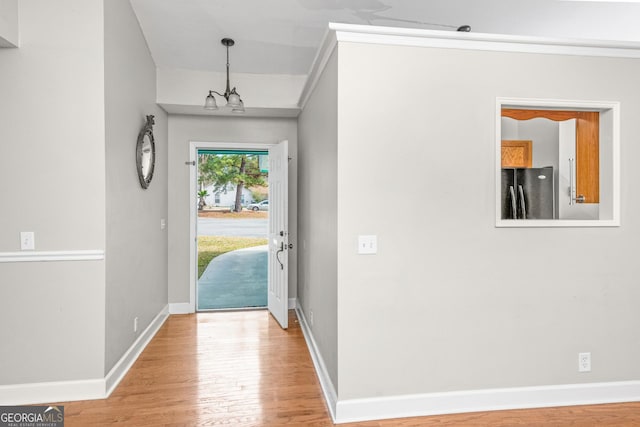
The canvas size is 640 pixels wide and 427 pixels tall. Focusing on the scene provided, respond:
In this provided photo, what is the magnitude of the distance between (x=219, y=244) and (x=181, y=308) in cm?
546

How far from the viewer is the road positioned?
1026 centimetres

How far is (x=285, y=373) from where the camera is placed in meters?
3.01

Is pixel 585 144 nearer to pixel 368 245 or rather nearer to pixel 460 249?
pixel 460 249

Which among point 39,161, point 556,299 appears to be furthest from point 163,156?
point 556,299

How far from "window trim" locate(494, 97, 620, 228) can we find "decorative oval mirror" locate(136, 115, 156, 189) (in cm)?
292

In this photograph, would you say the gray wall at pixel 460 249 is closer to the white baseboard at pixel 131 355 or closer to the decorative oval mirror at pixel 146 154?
the white baseboard at pixel 131 355

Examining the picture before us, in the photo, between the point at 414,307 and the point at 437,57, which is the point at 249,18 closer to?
the point at 437,57

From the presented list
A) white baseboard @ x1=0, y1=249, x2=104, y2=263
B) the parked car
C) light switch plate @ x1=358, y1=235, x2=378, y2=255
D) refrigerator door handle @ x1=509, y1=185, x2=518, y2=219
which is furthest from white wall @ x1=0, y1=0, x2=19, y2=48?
the parked car

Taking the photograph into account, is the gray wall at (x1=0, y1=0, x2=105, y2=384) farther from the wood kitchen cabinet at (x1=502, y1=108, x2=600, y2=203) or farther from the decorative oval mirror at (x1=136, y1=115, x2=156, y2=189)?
the wood kitchen cabinet at (x1=502, y1=108, x2=600, y2=203)

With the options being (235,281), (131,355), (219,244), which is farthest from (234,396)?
(219,244)

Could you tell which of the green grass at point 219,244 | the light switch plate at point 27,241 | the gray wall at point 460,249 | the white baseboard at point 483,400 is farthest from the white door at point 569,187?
the green grass at point 219,244

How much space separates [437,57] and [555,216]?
187 centimetres

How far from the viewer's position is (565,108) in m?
2.53

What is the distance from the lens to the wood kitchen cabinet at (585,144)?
2670 mm
